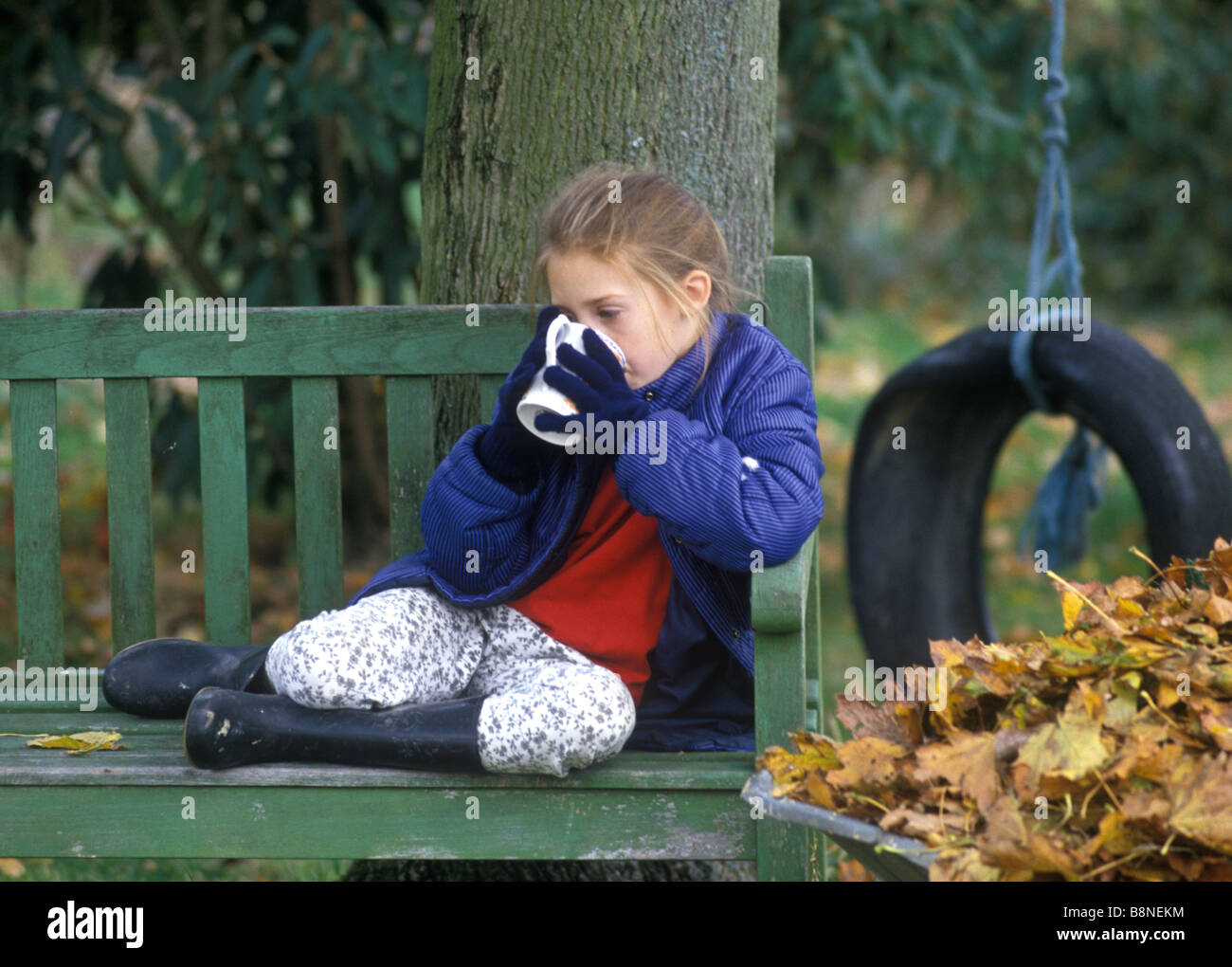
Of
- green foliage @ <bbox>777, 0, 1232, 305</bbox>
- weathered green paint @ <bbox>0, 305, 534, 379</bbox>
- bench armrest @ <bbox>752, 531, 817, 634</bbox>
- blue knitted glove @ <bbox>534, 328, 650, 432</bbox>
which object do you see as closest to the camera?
bench armrest @ <bbox>752, 531, 817, 634</bbox>

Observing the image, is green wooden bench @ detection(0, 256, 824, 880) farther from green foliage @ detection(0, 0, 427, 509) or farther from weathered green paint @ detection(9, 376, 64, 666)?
green foliage @ detection(0, 0, 427, 509)

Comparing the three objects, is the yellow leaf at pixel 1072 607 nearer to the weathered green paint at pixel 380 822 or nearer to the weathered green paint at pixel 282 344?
the weathered green paint at pixel 380 822

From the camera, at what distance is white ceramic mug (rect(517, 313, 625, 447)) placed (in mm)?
1949

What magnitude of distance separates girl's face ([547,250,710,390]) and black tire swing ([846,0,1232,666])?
1443mm

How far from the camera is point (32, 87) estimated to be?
153 inches

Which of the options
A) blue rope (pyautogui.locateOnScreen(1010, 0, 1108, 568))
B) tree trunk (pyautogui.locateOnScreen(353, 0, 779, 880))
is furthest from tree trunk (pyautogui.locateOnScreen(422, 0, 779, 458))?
blue rope (pyautogui.locateOnScreen(1010, 0, 1108, 568))

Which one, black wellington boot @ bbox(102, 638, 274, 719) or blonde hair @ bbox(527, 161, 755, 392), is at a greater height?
blonde hair @ bbox(527, 161, 755, 392)

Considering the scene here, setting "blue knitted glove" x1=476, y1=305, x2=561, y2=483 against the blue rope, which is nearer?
"blue knitted glove" x1=476, y1=305, x2=561, y2=483

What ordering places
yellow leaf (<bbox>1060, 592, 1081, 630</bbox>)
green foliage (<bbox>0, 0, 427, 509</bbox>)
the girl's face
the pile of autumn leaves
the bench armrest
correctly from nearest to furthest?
the pile of autumn leaves < yellow leaf (<bbox>1060, 592, 1081, 630</bbox>) < the bench armrest < the girl's face < green foliage (<bbox>0, 0, 427, 509</bbox>)

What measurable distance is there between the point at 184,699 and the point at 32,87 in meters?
2.43

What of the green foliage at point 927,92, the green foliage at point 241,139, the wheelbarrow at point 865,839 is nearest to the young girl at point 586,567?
the wheelbarrow at point 865,839

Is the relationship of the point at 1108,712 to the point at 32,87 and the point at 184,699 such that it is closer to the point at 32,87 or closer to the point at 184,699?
the point at 184,699

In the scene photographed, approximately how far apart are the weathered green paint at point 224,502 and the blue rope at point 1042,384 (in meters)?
1.94
